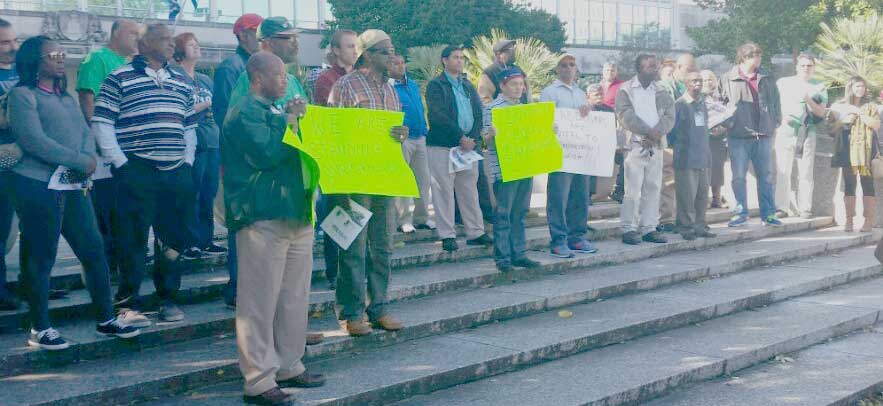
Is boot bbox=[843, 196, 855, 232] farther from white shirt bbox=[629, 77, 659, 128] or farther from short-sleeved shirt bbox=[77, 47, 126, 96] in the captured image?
short-sleeved shirt bbox=[77, 47, 126, 96]

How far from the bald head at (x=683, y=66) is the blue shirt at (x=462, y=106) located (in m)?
3.41

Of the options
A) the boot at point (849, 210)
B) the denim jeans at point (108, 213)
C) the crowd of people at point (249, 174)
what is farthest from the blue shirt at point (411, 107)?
the boot at point (849, 210)

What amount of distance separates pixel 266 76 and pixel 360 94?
3.94 ft

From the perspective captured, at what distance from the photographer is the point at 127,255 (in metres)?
6.08

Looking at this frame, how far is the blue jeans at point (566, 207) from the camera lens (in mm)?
9055

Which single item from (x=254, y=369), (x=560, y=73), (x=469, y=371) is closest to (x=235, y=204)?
(x=254, y=369)

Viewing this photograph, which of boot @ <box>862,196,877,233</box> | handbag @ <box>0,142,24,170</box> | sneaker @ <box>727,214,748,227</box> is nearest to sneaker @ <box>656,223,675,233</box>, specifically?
sneaker @ <box>727,214,748,227</box>

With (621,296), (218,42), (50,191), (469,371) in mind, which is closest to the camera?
(50,191)

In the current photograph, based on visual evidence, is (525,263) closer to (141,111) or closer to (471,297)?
(471,297)

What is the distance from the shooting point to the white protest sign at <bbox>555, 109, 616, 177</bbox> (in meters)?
9.09

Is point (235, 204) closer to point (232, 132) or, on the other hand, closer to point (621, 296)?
point (232, 132)

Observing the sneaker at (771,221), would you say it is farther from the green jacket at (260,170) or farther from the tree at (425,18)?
the tree at (425,18)

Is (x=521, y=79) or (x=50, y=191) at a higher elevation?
(x=521, y=79)

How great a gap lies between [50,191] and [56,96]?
1.88ft
